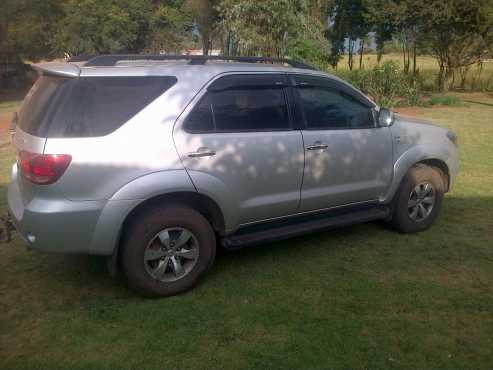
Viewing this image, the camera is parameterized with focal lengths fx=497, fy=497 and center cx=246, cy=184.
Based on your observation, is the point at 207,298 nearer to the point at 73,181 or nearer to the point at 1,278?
the point at 73,181

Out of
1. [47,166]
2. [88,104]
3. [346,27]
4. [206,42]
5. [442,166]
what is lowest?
[442,166]

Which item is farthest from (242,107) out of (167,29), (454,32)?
(167,29)

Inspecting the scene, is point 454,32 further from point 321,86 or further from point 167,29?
point 321,86

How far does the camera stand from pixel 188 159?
12.7ft

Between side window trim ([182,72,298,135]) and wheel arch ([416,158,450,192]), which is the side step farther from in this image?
side window trim ([182,72,298,135])

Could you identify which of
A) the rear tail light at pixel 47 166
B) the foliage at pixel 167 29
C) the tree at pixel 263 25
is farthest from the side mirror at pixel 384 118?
the foliage at pixel 167 29

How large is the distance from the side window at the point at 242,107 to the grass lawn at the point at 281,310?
1334 mm

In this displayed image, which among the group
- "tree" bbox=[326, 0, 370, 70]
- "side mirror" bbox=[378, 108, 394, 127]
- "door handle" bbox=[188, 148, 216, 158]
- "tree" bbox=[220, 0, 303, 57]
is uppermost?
"tree" bbox=[326, 0, 370, 70]

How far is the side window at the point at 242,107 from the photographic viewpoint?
4.01 metres

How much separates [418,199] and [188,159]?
2754 mm

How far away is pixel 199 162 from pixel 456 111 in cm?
1442

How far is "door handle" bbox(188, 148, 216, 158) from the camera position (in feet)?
12.7

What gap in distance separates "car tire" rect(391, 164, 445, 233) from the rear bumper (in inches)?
123

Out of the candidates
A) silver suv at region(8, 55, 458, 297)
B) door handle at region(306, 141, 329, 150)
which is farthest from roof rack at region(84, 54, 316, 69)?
door handle at region(306, 141, 329, 150)
